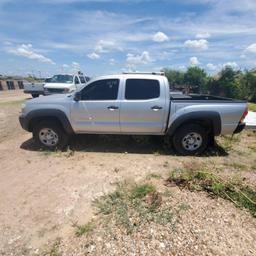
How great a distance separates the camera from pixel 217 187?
3693mm

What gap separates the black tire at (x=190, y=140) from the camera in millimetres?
5203

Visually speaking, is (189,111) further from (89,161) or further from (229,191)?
(89,161)

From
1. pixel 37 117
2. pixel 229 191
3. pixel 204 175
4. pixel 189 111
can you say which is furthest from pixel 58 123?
pixel 229 191

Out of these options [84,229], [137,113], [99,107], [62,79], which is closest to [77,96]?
[99,107]

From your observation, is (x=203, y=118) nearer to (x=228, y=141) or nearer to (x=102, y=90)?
(x=228, y=141)

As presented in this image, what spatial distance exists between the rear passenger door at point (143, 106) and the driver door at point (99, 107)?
0.20 meters

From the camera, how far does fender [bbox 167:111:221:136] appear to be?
198 inches

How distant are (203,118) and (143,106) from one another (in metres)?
1.36

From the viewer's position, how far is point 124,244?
2.64 meters

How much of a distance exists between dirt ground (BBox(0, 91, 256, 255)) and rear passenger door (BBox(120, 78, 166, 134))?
737 millimetres

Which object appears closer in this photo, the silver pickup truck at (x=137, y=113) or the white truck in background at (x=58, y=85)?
the silver pickup truck at (x=137, y=113)

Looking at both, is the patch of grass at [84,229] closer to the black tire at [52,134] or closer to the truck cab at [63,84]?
the black tire at [52,134]

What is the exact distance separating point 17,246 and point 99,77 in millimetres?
3818

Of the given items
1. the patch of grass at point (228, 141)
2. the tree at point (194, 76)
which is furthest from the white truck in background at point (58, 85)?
the tree at point (194, 76)
